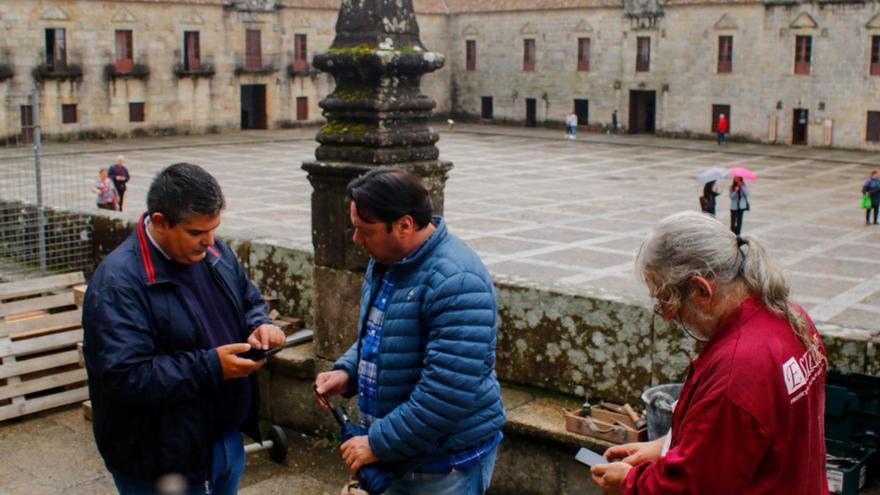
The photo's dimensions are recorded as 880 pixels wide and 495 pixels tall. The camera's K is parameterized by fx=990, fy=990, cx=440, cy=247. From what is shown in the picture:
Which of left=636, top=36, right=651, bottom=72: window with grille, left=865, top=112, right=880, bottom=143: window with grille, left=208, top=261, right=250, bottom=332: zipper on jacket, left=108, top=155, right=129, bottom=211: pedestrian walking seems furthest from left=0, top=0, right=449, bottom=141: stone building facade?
left=208, top=261, right=250, bottom=332: zipper on jacket

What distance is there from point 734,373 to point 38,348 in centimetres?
574

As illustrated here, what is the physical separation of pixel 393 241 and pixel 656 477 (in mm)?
1249

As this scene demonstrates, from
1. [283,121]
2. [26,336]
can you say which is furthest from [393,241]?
[283,121]

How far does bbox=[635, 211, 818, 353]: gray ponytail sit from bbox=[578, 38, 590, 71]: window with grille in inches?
1750

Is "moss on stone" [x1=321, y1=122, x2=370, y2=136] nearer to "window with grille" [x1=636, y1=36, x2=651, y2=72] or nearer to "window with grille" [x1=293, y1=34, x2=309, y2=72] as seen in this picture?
"window with grille" [x1=636, y1=36, x2=651, y2=72]

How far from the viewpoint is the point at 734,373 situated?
2527mm

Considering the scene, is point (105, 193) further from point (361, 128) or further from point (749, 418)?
point (749, 418)

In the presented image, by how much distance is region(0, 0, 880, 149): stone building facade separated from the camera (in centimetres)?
3734

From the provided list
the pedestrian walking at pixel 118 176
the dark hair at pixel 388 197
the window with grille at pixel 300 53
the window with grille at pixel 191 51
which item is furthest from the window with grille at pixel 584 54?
the dark hair at pixel 388 197

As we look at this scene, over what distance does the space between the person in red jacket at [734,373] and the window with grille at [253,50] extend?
42984 millimetres

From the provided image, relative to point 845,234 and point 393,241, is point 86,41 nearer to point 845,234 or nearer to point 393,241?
point 845,234

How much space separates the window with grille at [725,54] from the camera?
41000 mm

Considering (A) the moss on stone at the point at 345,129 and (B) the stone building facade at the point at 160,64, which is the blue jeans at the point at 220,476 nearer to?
(A) the moss on stone at the point at 345,129

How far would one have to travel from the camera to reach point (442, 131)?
1837 inches
